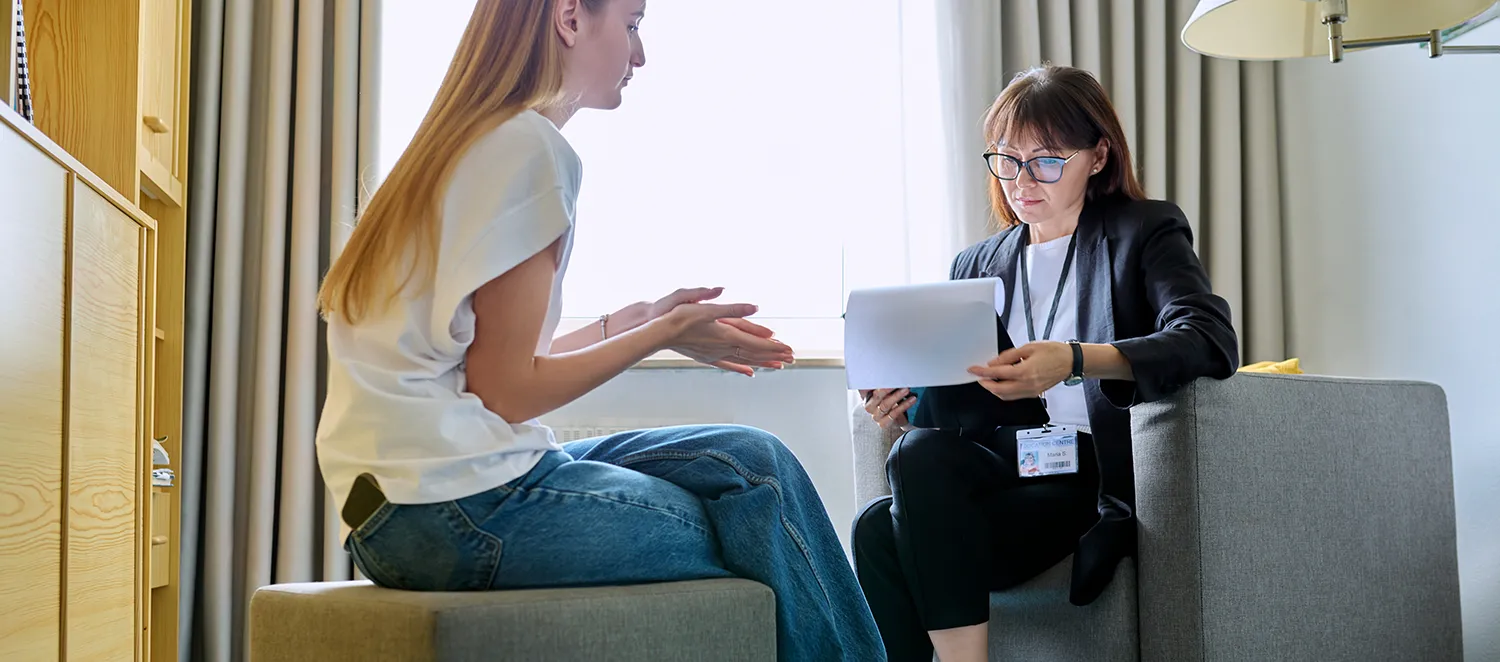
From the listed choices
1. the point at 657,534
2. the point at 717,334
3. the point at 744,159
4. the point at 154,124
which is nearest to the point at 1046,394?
the point at 717,334

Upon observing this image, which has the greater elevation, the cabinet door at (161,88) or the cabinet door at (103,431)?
the cabinet door at (161,88)

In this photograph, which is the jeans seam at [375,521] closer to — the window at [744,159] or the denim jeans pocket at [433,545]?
the denim jeans pocket at [433,545]

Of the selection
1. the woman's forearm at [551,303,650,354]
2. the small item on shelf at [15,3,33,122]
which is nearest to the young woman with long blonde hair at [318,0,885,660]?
the woman's forearm at [551,303,650,354]

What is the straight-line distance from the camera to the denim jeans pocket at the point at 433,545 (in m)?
1.06

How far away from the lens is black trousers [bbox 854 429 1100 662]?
66.4 inches

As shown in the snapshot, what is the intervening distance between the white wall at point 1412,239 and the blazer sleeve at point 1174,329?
90 centimetres

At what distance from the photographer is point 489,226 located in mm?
1072

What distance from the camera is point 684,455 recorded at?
1.18 metres

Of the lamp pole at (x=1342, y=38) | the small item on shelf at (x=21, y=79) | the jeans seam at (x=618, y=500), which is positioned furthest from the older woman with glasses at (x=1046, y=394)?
the small item on shelf at (x=21, y=79)

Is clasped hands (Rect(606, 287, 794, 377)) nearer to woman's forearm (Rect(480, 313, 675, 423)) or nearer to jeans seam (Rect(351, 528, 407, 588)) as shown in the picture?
woman's forearm (Rect(480, 313, 675, 423))

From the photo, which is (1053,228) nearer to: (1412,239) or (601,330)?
(601,330)

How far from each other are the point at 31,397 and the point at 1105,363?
4.28 ft

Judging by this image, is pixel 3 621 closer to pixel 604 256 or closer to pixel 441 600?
pixel 441 600

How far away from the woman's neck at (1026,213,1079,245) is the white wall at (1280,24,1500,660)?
0.91 m
